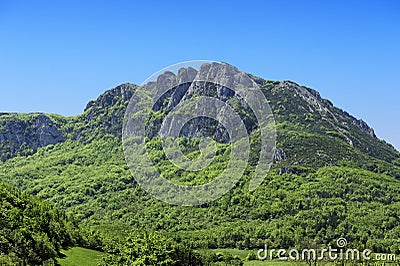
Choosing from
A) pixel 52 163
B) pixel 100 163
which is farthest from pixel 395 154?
pixel 52 163

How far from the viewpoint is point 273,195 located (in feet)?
397

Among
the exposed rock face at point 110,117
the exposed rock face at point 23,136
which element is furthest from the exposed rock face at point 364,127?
the exposed rock face at point 23,136

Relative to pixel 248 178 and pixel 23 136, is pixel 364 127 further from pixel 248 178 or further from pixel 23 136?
pixel 23 136

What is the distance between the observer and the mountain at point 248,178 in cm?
10156

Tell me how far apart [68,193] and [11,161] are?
55159 millimetres

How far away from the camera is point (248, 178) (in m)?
130
